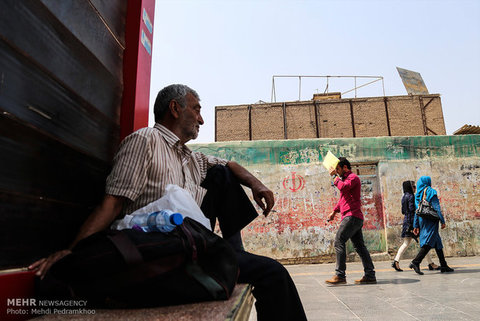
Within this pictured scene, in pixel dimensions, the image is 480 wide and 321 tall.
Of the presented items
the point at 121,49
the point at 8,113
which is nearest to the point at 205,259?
the point at 8,113

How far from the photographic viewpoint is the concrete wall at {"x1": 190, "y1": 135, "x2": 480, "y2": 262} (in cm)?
830

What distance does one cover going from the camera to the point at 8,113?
1.10 m

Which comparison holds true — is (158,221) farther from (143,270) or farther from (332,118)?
(332,118)

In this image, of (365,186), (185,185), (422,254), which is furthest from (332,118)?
(185,185)

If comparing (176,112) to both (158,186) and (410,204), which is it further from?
(410,204)

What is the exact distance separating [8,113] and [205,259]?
32.8 inches

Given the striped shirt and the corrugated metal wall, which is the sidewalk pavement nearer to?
the striped shirt

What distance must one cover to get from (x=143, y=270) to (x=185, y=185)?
80 cm

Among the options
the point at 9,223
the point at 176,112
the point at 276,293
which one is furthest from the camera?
the point at 176,112

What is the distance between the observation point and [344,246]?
5137mm

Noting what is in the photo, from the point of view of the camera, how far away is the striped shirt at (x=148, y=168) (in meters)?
1.42

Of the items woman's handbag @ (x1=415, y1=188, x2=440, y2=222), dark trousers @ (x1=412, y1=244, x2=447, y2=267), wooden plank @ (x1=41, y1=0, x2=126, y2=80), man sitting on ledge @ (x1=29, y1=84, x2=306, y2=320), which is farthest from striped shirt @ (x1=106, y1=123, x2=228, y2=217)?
woman's handbag @ (x1=415, y1=188, x2=440, y2=222)

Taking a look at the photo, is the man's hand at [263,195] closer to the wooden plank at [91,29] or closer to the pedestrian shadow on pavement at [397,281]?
the wooden plank at [91,29]

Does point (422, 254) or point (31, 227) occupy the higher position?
point (31, 227)
